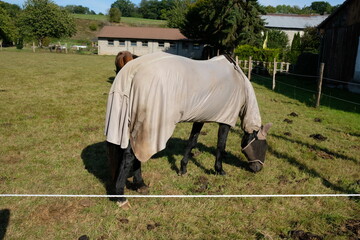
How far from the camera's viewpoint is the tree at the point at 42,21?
179 feet

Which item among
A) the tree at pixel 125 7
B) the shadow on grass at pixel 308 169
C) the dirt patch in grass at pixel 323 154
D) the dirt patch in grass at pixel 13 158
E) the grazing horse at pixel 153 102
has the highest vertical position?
the tree at pixel 125 7

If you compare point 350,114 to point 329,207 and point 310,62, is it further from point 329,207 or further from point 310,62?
point 310,62

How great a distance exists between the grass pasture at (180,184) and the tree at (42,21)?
172 feet

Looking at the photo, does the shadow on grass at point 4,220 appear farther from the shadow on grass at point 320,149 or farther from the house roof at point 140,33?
the house roof at point 140,33

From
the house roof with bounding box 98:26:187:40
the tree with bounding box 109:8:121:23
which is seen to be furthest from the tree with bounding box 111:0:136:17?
the house roof with bounding box 98:26:187:40

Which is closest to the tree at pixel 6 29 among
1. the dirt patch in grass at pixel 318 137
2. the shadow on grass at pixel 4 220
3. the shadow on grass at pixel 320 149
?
the shadow on grass at pixel 320 149

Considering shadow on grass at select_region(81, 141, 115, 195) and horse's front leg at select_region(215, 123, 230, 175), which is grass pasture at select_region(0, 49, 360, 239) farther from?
horse's front leg at select_region(215, 123, 230, 175)

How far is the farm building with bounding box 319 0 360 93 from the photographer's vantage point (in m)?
15.8

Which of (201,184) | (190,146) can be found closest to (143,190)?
(201,184)

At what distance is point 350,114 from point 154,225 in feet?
30.1

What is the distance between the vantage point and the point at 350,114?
10.4 meters

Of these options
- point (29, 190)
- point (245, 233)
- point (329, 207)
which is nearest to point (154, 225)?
point (245, 233)

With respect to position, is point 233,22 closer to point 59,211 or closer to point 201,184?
point 201,184

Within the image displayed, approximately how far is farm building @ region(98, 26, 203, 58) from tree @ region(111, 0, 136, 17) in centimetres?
8557
